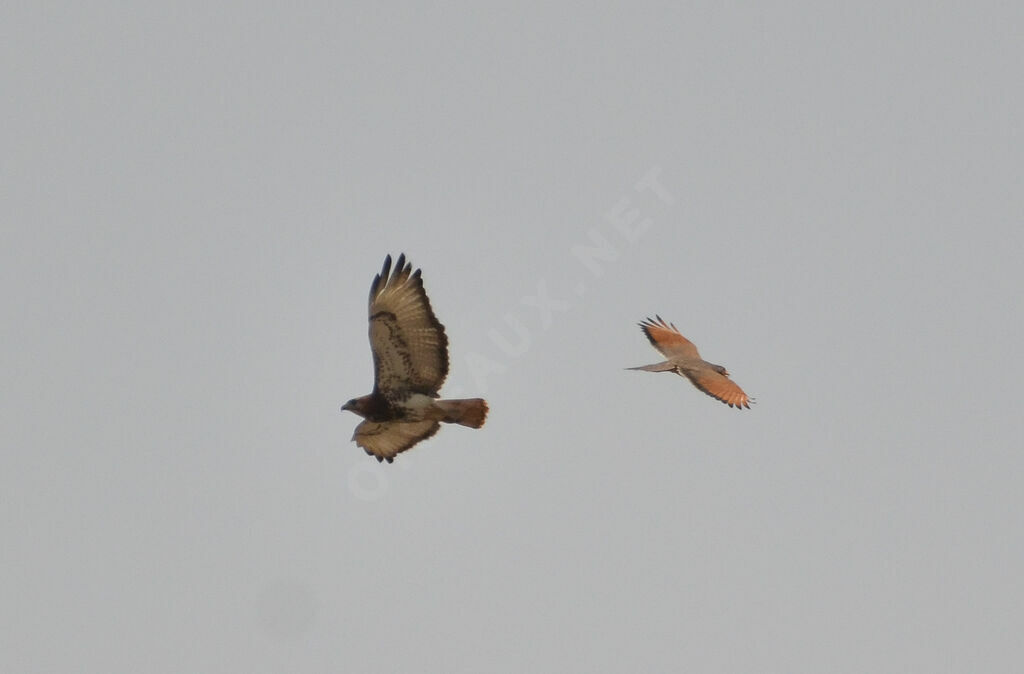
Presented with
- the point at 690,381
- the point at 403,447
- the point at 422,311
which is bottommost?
the point at 403,447

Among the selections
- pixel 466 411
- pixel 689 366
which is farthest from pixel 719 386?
pixel 466 411

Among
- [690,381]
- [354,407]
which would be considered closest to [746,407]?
[690,381]

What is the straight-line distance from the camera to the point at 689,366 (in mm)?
21859

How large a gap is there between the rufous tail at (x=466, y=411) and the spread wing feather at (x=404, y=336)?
249mm

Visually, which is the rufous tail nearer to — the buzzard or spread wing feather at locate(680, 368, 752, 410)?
the buzzard

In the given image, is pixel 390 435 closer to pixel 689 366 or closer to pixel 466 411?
pixel 466 411

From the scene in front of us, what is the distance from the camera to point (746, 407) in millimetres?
20156

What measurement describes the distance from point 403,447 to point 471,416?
1.52 metres

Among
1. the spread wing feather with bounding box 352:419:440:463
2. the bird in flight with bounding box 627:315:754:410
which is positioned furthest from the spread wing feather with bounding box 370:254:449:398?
the bird in flight with bounding box 627:315:754:410

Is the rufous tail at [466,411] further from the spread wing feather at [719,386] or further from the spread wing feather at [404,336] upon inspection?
the spread wing feather at [719,386]

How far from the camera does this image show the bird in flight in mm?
20484

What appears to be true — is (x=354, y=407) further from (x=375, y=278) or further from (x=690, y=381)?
(x=690, y=381)

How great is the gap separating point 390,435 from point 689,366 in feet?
15.2

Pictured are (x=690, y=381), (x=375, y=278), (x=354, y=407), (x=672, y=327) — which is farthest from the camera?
(x=672, y=327)
